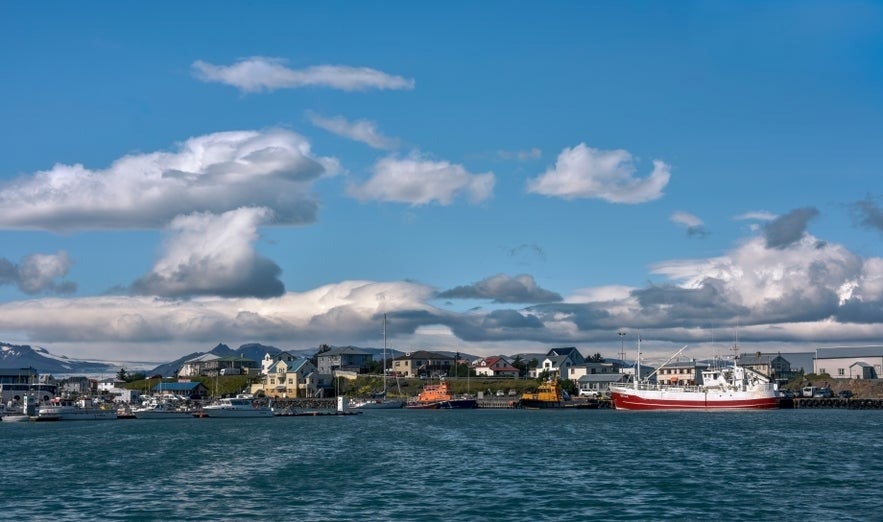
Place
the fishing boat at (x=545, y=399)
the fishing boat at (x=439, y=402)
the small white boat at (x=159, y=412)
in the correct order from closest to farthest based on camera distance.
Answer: the small white boat at (x=159, y=412) → the fishing boat at (x=545, y=399) → the fishing boat at (x=439, y=402)

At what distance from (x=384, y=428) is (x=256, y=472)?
146 ft

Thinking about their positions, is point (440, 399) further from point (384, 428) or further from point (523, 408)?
point (384, 428)

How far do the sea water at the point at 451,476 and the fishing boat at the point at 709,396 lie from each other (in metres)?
Answer: 57.3

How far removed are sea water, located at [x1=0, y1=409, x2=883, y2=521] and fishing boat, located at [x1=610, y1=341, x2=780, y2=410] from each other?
188 feet

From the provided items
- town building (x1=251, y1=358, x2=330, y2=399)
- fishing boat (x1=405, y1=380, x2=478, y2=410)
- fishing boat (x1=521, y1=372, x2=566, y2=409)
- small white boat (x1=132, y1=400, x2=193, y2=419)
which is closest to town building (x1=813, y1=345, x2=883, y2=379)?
fishing boat (x1=521, y1=372, x2=566, y2=409)

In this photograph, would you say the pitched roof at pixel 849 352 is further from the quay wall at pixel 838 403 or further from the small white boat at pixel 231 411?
the small white boat at pixel 231 411

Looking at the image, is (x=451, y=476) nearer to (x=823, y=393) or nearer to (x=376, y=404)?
(x=376, y=404)

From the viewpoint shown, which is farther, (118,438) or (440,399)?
(440,399)

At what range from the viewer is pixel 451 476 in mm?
48625

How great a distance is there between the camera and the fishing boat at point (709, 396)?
462ft

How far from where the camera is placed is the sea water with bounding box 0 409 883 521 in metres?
37.8

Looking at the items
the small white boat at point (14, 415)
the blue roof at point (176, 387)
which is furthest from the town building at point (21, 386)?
the small white boat at point (14, 415)

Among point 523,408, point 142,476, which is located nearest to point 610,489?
point 142,476

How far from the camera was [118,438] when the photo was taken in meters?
82.9
